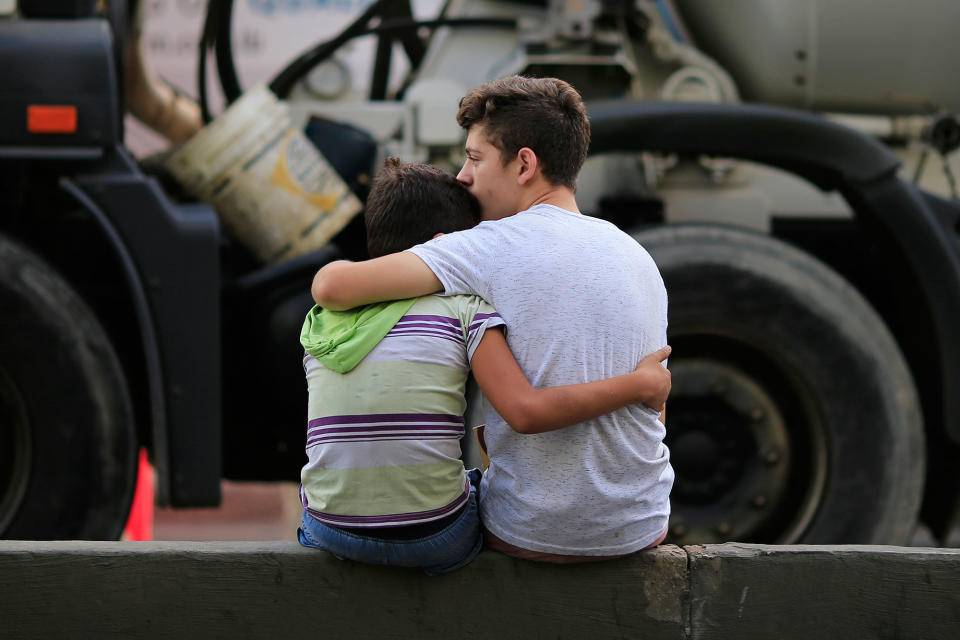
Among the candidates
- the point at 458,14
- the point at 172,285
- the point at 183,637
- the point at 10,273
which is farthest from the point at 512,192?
the point at 458,14

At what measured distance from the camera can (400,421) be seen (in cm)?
202

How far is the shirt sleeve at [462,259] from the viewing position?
80.4 inches

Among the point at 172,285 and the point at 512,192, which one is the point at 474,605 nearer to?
the point at 512,192

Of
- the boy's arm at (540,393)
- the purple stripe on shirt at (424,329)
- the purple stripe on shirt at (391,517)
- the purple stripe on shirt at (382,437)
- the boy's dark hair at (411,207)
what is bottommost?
the purple stripe on shirt at (391,517)

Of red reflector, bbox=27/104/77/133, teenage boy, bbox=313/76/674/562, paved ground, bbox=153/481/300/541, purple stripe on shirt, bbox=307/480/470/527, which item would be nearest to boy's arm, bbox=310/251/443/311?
teenage boy, bbox=313/76/674/562

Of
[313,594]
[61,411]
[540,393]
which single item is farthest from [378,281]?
[61,411]

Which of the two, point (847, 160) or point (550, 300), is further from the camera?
point (847, 160)

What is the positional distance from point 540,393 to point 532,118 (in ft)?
1.65

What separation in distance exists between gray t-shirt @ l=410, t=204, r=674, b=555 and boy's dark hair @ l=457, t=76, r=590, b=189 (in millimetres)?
108

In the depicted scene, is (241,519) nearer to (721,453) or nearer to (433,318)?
(721,453)

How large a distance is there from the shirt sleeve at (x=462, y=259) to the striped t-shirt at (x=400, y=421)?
3cm

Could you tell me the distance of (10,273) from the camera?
9.98 ft

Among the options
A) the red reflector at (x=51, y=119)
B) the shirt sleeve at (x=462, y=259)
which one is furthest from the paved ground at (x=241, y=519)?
the shirt sleeve at (x=462, y=259)

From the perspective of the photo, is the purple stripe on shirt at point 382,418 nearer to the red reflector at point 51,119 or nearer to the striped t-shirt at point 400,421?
the striped t-shirt at point 400,421
